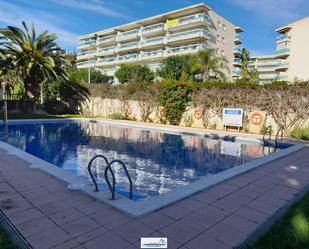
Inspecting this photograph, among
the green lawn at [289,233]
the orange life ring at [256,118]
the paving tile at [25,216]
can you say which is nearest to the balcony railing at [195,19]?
the orange life ring at [256,118]

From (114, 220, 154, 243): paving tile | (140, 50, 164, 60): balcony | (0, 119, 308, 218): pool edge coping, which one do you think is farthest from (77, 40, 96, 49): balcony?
(114, 220, 154, 243): paving tile

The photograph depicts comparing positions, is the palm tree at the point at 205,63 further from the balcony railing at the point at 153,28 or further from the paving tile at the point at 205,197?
the paving tile at the point at 205,197

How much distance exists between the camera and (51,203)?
4215mm

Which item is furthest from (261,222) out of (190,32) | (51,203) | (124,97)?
(190,32)

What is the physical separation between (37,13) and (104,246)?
2091cm

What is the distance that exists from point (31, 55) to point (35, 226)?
22.2 metres

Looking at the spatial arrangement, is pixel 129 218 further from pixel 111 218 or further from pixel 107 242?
pixel 107 242

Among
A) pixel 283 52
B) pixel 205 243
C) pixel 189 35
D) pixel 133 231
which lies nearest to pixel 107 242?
pixel 133 231

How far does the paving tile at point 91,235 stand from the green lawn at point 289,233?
2075mm

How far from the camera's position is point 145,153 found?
34.0 ft

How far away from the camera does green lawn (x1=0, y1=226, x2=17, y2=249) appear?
296 cm

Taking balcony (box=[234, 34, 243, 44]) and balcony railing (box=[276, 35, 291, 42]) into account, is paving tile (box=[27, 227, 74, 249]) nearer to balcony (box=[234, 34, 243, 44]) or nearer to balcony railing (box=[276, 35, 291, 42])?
balcony railing (box=[276, 35, 291, 42])

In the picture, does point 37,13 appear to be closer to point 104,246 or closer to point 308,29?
point 104,246

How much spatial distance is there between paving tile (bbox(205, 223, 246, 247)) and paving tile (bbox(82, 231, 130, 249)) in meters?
Result: 1.25
